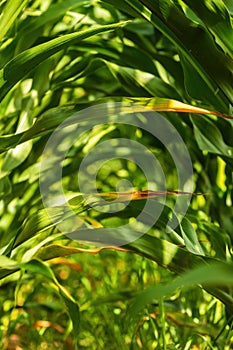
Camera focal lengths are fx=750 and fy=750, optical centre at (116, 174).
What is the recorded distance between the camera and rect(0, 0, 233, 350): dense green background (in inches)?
26.9

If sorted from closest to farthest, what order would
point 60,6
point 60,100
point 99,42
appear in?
point 60,6 → point 99,42 → point 60,100

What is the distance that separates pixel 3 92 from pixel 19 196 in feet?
0.99

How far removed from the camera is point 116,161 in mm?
1182

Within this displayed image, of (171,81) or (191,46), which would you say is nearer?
(191,46)

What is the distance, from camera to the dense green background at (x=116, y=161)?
0.68 meters

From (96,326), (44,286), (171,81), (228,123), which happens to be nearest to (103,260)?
(44,286)

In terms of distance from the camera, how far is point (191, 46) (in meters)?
0.70

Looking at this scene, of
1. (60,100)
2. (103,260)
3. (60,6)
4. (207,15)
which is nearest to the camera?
(207,15)

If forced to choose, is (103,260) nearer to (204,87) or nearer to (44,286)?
(44,286)

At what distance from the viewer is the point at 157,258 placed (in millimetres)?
692

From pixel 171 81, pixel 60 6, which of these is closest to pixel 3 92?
pixel 60 6

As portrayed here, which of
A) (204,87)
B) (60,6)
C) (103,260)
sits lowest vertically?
(103,260)

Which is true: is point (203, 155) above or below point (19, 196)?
below

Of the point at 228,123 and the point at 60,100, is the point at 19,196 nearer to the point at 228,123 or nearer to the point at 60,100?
the point at 60,100
